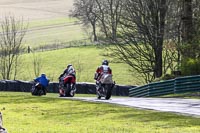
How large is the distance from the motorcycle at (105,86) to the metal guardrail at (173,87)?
4.26 m

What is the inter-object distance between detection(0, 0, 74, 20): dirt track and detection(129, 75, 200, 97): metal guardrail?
7726cm

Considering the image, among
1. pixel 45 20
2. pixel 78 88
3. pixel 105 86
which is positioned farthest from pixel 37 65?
pixel 45 20

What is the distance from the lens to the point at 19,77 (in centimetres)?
5984

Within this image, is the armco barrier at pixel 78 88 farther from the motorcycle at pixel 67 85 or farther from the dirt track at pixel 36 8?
the dirt track at pixel 36 8

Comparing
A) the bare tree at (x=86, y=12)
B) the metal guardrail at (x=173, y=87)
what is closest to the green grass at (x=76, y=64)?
the bare tree at (x=86, y=12)

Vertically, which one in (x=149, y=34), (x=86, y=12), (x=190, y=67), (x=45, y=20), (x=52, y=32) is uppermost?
(x=45, y=20)

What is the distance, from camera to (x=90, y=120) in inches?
627

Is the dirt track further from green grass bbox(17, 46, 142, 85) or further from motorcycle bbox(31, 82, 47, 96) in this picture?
motorcycle bbox(31, 82, 47, 96)

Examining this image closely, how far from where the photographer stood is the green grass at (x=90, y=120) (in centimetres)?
1364

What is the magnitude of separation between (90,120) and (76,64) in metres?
50.2

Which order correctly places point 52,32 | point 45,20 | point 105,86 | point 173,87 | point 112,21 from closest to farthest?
point 105,86, point 173,87, point 112,21, point 52,32, point 45,20

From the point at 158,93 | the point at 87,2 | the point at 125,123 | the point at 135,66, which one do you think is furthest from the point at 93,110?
the point at 87,2

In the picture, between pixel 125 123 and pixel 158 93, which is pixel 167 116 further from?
pixel 158 93

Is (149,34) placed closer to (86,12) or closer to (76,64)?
(76,64)
